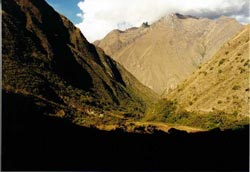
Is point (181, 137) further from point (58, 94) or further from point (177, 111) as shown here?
point (58, 94)

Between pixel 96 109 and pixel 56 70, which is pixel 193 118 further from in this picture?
pixel 56 70

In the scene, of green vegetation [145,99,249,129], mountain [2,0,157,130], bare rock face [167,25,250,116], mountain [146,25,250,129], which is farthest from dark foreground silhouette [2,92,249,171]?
mountain [2,0,157,130]

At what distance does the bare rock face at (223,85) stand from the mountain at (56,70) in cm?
1501

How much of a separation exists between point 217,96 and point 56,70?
50681 millimetres

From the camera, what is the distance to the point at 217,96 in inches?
2707

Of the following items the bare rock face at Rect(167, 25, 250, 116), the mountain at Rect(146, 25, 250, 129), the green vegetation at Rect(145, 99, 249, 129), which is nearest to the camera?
the green vegetation at Rect(145, 99, 249, 129)


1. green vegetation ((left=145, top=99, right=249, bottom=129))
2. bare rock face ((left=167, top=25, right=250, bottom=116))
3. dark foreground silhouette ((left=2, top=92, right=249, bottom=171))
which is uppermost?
bare rock face ((left=167, top=25, right=250, bottom=116))

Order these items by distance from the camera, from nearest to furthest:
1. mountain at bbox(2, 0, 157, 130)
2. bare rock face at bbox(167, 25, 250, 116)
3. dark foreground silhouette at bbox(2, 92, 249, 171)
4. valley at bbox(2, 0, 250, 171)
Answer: dark foreground silhouette at bbox(2, 92, 249, 171) < valley at bbox(2, 0, 250, 171) < bare rock face at bbox(167, 25, 250, 116) < mountain at bbox(2, 0, 157, 130)

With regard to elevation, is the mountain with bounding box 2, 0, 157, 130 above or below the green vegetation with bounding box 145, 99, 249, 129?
above

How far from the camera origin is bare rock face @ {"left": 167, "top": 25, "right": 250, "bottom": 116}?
210ft

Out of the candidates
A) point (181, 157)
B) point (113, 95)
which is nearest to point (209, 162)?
point (181, 157)

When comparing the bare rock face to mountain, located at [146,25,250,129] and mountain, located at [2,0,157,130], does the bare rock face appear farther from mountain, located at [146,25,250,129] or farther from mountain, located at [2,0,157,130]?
Result: mountain, located at [2,0,157,130]

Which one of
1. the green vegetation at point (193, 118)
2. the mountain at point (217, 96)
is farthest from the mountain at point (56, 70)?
the mountain at point (217, 96)

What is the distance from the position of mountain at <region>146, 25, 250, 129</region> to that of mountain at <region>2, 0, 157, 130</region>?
1204cm
